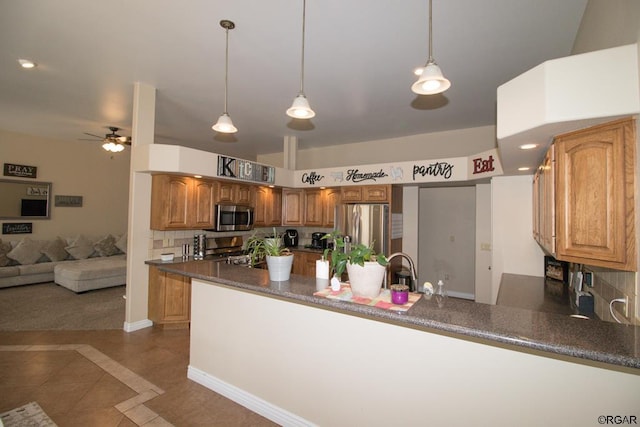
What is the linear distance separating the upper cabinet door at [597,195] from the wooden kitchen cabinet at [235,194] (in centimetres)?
434

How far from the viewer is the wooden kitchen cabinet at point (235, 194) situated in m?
4.79

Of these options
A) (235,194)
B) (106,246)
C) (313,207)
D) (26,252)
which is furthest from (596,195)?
(26,252)

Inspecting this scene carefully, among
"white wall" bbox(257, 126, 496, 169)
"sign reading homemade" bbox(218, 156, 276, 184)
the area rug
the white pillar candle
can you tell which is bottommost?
the area rug

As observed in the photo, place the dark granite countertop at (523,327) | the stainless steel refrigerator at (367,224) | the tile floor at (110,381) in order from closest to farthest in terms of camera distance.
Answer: the dark granite countertop at (523,327) < the tile floor at (110,381) < the stainless steel refrigerator at (367,224)

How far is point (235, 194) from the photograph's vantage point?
16.6 feet

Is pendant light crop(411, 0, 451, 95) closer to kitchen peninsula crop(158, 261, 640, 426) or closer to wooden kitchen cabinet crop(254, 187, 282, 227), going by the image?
kitchen peninsula crop(158, 261, 640, 426)

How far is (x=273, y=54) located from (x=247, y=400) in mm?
3228

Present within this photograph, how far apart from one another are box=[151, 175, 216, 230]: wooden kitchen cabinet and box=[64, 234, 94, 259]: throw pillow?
164 inches

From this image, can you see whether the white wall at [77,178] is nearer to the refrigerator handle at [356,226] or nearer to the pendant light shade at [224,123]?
the pendant light shade at [224,123]

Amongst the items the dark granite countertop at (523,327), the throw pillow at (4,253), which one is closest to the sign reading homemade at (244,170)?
the dark granite countertop at (523,327)

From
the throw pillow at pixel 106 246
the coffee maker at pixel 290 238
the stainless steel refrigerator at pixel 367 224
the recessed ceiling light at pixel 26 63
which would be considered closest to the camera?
the recessed ceiling light at pixel 26 63

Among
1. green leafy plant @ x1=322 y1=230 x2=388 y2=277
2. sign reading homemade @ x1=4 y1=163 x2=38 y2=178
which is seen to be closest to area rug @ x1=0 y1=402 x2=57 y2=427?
green leafy plant @ x1=322 y1=230 x2=388 y2=277

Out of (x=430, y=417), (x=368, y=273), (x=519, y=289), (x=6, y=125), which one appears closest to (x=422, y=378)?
(x=430, y=417)

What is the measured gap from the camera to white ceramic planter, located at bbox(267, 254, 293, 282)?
2.17 m
